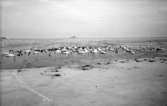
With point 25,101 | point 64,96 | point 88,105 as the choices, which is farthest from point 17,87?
point 88,105

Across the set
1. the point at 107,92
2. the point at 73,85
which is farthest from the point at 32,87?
the point at 107,92

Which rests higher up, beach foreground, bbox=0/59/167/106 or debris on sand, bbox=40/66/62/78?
debris on sand, bbox=40/66/62/78

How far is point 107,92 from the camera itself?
22.4 feet

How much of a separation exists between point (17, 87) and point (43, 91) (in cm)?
204

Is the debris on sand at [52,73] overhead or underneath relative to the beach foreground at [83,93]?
→ overhead

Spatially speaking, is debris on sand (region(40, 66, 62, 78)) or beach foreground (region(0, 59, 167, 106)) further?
debris on sand (region(40, 66, 62, 78))

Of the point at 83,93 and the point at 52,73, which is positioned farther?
the point at 52,73

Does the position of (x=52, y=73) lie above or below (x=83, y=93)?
above

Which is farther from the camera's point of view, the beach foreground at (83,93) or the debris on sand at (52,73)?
the debris on sand at (52,73)

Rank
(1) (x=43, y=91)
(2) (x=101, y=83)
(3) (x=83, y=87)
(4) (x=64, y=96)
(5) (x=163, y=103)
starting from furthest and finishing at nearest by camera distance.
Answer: (2) (x=101, y=83) → (3) (x=83, y=87) → (1) (x=43, y=91) → (4) (x=64, y=96) → (5) (x=163, y=103)

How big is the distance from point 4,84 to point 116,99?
7.35 meters

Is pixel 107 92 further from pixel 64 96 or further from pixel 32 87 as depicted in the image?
pixel 32 87

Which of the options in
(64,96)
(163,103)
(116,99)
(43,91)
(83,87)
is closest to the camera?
(163,103)

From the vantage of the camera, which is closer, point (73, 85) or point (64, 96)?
point (64, 96)
